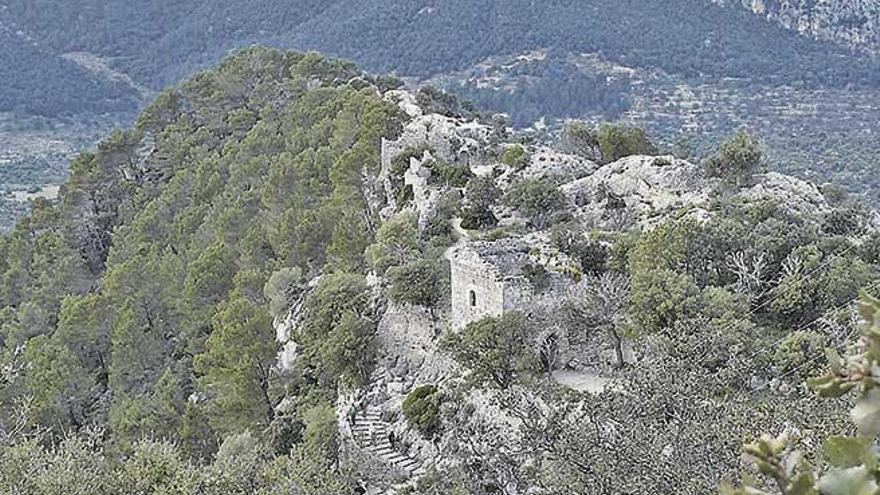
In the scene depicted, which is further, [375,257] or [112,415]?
[112,415]

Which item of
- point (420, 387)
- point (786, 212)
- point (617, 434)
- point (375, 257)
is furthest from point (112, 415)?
point (617, 434)

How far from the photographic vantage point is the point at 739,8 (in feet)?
281

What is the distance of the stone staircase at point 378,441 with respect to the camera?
21344 millimetres

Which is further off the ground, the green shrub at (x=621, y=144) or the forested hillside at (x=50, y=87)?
the green shrub at (x=621, y=144)

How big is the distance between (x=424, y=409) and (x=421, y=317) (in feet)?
12.7

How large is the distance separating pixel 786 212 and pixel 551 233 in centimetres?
571

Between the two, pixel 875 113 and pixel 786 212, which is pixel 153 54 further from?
pixel 786 212

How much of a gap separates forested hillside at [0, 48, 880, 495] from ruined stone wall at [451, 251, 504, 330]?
265 mm

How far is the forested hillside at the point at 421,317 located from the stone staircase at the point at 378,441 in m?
0.06

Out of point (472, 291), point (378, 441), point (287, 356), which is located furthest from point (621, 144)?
point (378, 441)

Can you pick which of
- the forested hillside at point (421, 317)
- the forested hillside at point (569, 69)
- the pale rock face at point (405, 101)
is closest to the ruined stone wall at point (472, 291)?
the forested hillside at point (421, 317)

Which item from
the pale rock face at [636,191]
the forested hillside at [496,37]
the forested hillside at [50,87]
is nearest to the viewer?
the pale rock face at [636,191]

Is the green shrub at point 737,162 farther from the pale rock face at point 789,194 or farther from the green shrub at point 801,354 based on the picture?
the green shrub at point 801,354

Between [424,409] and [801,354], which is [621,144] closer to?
[424,409]
